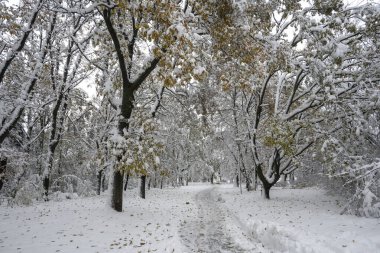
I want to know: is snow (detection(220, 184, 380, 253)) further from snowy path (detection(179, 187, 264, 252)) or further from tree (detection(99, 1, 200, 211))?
tree (detection(99, 1, 200, 211))

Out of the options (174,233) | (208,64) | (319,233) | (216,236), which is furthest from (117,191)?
(319,233)

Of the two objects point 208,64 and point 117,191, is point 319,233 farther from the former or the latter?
point 117,191

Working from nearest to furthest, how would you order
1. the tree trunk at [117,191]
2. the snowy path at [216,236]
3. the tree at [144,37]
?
the tree at [144,37]
the snowy path at [216,236]
the tree trunk at [117,191]

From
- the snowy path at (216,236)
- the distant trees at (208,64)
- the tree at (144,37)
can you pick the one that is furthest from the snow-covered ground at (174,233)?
the tree at (144,37)

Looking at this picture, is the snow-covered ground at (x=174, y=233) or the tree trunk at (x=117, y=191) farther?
the tree trunk at (x=117, y=191)

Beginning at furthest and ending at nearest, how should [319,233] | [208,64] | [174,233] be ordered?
[208,64] → [174,233] → [319,233]

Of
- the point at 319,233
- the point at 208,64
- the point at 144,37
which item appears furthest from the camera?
the point at 208,64

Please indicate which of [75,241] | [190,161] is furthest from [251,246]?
[190,161]

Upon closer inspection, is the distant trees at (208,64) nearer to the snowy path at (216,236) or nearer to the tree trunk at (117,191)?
the tree trunk at (117,191)

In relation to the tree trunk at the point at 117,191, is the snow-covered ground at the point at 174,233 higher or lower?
lower

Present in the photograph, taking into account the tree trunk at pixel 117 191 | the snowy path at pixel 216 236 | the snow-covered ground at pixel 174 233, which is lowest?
the snowy path at pixel 216 236

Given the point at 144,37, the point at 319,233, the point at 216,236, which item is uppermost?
the point at 144,37

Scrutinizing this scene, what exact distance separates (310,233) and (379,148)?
5598 millimetres

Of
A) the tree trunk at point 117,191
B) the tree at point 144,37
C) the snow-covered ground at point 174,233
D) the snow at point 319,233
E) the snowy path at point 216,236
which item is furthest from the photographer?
the tree trunk at point 117,191
